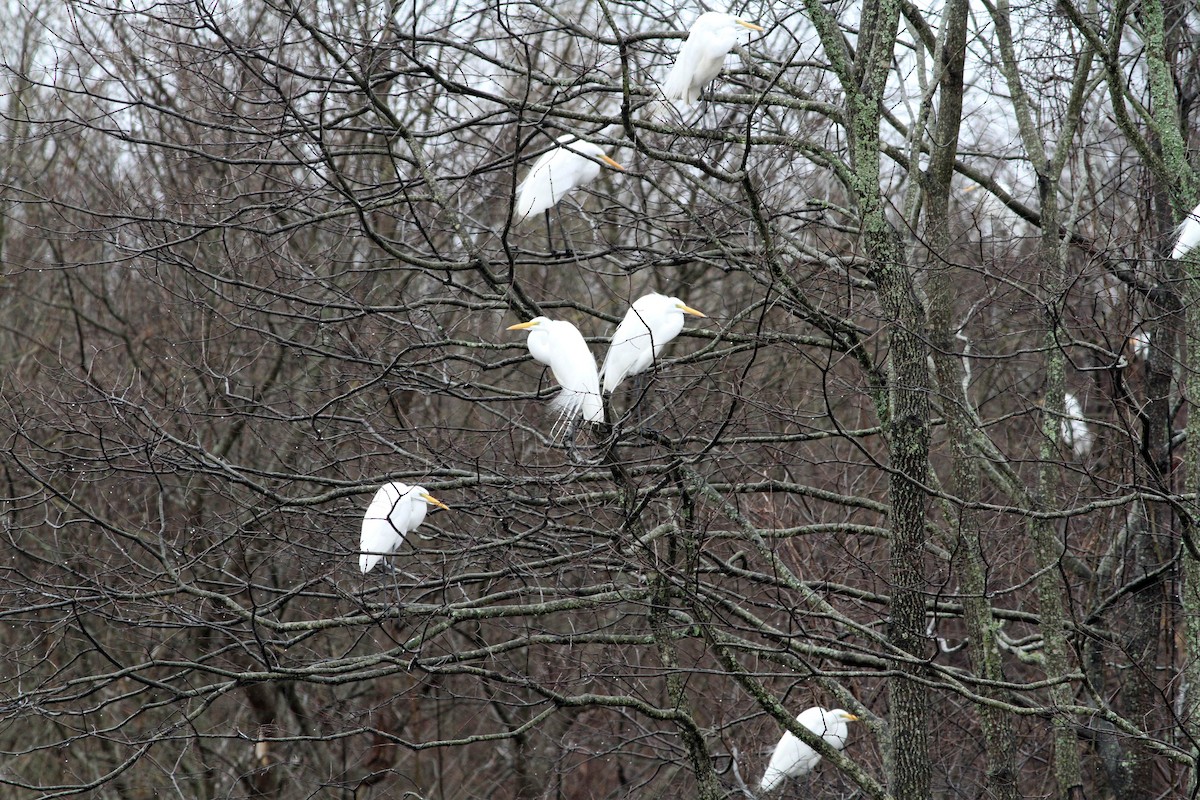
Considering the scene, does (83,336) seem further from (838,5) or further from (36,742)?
(838,5)

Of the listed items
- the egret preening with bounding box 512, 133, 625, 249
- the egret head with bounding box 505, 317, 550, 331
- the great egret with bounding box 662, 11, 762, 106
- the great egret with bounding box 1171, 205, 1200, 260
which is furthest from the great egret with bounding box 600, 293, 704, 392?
the great egret with bounding box 1171, 205, 1200, 260

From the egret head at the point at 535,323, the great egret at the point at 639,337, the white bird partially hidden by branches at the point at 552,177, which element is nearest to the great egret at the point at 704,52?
the white bird partially hidden by branches at the point at 552,177

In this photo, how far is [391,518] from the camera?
196 inches

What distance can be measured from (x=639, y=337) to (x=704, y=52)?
1612mm

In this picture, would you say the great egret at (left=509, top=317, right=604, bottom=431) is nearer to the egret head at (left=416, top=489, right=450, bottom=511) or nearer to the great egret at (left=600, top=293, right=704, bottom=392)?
the great egret at (left=600, top=293, right=704, bottom=392)

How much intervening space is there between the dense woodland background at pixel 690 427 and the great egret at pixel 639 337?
20 centimetres

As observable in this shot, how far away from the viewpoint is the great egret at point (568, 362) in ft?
16.1

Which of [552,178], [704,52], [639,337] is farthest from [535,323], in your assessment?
[552,178]

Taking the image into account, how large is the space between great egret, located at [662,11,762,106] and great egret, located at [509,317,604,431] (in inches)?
56.0

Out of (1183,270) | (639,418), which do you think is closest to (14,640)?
(639,418)

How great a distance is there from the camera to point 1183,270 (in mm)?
5570

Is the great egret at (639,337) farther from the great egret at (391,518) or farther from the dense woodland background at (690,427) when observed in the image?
the great egret at (391,518)

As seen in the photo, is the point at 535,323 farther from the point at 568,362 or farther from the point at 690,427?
the point at 690,427

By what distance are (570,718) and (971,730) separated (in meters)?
3.47
